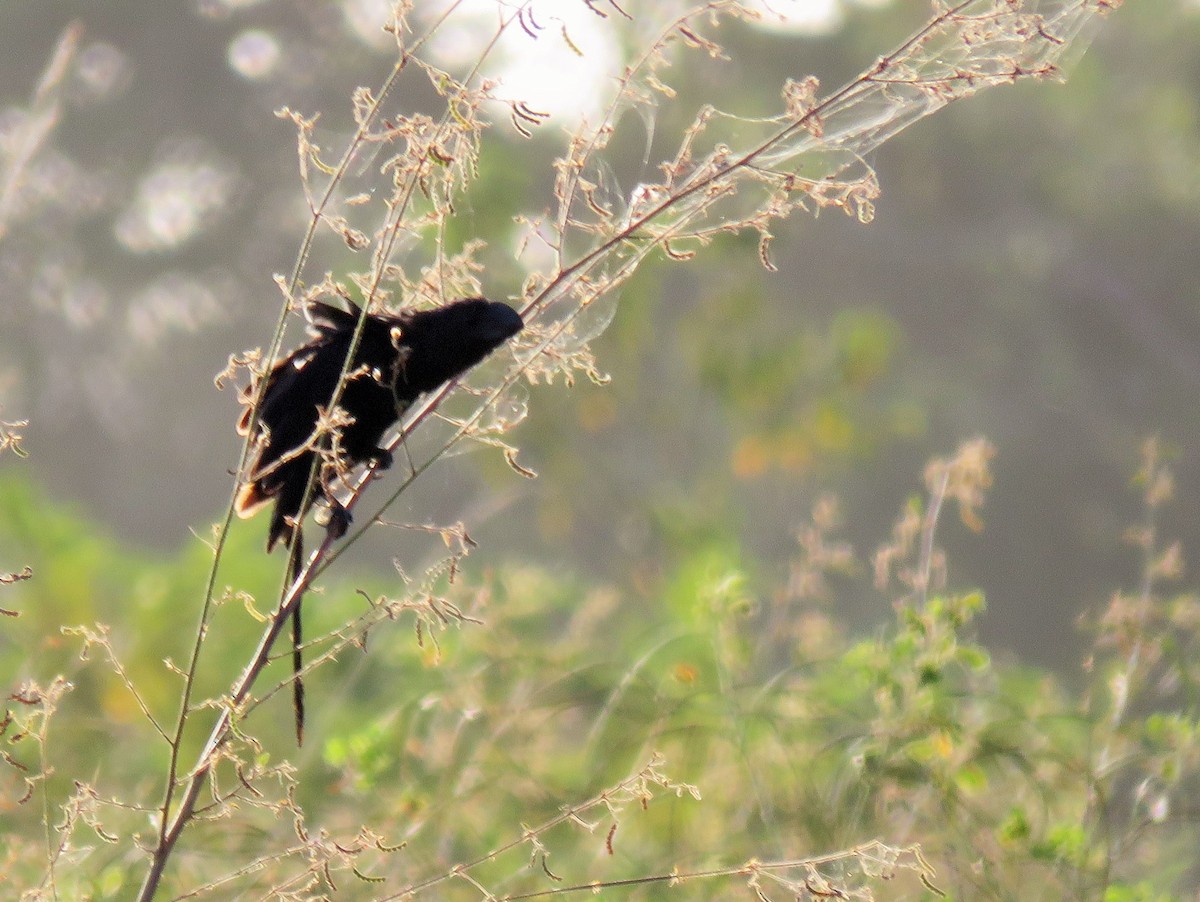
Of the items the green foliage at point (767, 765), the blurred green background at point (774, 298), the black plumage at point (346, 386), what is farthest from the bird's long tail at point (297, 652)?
the blurred green background at point (774, 298)

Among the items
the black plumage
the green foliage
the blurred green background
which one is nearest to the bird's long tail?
the green foliage

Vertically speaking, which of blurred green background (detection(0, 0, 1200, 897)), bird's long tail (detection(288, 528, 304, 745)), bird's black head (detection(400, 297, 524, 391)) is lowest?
bird's long tail (detection(288, 528, 304, 745))

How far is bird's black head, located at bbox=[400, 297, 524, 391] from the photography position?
2.67 meters

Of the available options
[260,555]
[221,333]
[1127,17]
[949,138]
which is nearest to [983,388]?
[949,138]

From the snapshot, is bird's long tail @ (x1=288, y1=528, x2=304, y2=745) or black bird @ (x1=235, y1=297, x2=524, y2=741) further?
black bird @ (x1=235, y1=297, x2=524, y2=741)

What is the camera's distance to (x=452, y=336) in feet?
8.98

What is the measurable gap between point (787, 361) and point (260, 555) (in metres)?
6.85

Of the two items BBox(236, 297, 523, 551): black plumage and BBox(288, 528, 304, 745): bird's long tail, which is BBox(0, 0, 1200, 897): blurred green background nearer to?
BBox(236, 297, 523, 551): black plumage

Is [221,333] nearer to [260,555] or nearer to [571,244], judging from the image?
[260,555]

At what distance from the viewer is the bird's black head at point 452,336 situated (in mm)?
2670

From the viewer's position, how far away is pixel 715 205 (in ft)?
7.27

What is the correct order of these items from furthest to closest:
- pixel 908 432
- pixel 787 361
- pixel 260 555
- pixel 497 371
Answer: pixel 908 432, pixel 787 361, pixel 260 555, pixel 497 371

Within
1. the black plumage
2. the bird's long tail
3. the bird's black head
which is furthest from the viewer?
the black plumage

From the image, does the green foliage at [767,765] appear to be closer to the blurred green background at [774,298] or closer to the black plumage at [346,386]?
the black plumage at [346,386]
